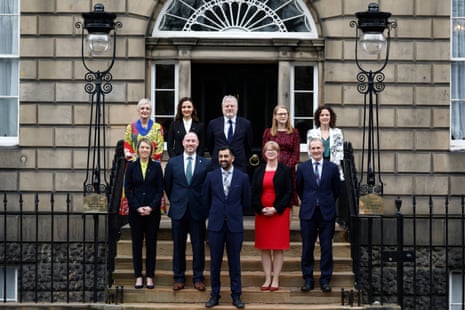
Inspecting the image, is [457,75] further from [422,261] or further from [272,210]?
[272,210]

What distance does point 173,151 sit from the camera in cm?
1500

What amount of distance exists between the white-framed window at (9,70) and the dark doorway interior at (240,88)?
9.52 ft

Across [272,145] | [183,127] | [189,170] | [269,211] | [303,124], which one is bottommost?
[269,211]

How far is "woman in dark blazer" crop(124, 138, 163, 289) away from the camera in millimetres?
14008

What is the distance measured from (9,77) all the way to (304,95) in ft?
15.7

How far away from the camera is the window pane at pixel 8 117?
18.1 meters

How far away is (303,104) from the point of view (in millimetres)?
18125

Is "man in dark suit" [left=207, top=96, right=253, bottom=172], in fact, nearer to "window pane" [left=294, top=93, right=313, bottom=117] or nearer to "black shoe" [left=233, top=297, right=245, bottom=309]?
"black shoe" [left=233, top=297, right=245, bottom=309]

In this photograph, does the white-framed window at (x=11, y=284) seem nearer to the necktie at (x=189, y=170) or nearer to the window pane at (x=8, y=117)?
the window pane at (x=8, y=117)

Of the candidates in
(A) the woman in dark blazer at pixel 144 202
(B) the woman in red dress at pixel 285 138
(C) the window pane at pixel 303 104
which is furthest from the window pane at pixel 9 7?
(B) the woman in red dress at pixel 285 138

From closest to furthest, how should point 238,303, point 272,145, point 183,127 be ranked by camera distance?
point 238,303, point 272,145, point 183,127

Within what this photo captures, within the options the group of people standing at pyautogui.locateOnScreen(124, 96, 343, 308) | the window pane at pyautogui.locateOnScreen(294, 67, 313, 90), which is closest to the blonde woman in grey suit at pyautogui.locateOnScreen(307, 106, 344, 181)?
the group of people standing at pyautogui.locateOnScreen(124, 96, 343, 308)

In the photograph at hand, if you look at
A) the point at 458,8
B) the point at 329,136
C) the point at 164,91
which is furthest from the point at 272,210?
the point at 458,8

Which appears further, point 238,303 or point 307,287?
point 307,287
